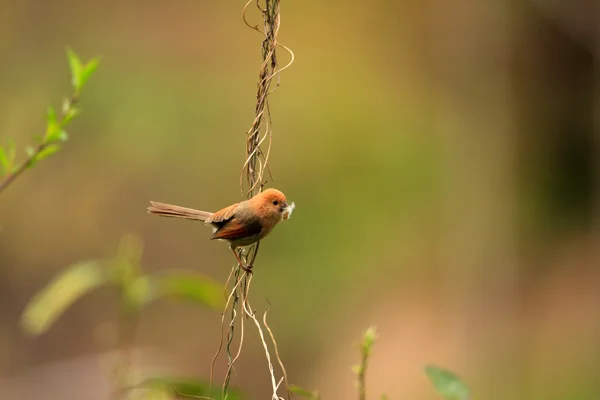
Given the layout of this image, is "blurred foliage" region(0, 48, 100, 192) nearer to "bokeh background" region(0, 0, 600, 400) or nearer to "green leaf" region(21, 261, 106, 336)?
"green leaf" region(21, 261, 106, 336)

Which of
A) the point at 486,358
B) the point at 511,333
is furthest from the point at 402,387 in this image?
the point at 511,333

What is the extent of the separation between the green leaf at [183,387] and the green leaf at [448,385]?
431mm

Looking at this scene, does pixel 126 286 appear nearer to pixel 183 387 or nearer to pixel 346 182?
pixel 183 387

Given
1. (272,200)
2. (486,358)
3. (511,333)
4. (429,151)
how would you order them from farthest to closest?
(429,151)
(511,333)
(486,358)
(272,200)

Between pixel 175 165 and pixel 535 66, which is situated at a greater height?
pixel 535 66

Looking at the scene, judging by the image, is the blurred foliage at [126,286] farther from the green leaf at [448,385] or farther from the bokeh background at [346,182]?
the bokeh background at [346,182]

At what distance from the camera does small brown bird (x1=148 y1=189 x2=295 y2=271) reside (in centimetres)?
212

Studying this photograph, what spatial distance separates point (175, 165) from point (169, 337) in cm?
248

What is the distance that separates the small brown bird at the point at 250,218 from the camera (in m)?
2.12

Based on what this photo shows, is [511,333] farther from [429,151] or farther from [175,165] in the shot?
[175,165]

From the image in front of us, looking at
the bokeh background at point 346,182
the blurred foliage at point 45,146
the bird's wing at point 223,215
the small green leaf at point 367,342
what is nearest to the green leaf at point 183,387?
the small green leaf at point 367,342

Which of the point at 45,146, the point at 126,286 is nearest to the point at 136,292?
the point at 126,286

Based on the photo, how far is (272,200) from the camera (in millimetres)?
2217

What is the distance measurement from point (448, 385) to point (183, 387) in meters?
0.58
